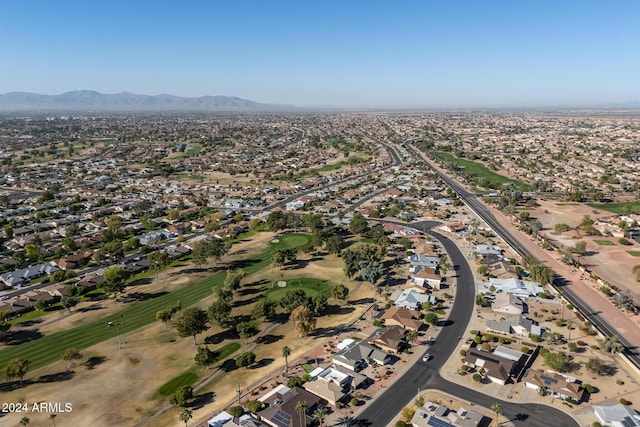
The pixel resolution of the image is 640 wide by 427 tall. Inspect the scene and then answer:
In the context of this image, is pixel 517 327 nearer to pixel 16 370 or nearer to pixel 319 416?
pixel 319 416

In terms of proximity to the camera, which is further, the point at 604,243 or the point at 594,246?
the point at 604,243

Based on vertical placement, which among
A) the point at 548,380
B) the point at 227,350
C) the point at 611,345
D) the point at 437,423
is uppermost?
the point at 611,345

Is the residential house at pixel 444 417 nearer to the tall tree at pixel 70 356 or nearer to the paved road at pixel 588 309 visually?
the paved road at pixel 588 309

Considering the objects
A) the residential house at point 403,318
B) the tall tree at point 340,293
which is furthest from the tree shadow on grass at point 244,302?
the residential house at point 403,318

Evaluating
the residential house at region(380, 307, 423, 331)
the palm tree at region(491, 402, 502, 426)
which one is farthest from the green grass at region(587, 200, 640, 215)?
the palm tree at region(491, 402, 502, 426)

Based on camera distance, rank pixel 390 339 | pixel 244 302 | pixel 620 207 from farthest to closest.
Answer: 1. pixel 620 207
2. pixel 244 302
3. pixel 390 339

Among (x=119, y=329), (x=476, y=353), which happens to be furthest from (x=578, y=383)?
(x=119, y=329)

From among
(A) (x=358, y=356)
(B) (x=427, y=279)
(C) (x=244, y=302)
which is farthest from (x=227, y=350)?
(B) (x=427, y=279)

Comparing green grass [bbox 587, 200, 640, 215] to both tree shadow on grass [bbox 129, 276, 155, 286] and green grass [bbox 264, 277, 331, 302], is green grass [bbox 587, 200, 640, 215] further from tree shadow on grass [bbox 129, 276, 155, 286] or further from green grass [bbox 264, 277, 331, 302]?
tree shadow on grass [bbox 129, 276, 155, 286]
